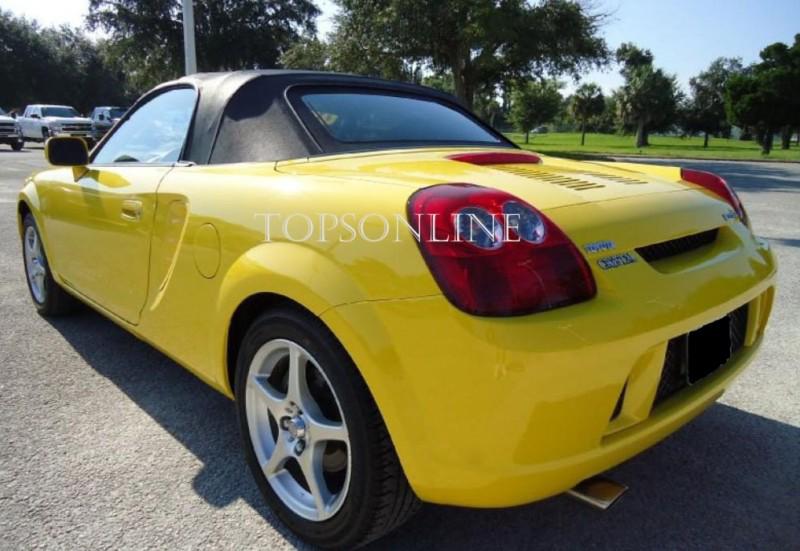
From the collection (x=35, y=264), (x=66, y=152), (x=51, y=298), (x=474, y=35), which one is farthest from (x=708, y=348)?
(x=474, y=35)

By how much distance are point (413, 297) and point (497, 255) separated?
0.23m

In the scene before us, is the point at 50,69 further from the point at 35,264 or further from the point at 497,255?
the point at 497,255

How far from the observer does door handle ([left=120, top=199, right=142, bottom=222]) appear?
2529mm

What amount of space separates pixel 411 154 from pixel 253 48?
31.8 m

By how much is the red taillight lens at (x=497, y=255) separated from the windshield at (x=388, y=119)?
0.94m

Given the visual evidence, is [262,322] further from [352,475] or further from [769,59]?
[769,59]

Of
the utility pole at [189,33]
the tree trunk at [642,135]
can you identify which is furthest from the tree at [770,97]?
the utility pole at [189,33]

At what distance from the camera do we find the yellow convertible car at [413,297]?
1482 mm

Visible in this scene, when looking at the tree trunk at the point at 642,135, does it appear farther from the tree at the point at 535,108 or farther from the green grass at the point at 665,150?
the tree at the point at 535,108

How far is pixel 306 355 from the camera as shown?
179 centimetres

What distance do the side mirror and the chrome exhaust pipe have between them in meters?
2.82

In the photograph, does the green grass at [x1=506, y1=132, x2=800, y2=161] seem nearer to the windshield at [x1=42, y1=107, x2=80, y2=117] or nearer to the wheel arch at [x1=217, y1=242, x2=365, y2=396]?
the windshield at [x1=42, y1=107, x2=80, y2=117]


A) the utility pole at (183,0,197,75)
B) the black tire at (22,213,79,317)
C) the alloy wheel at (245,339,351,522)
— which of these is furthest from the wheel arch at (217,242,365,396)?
the utility pole at (183,0,197,75)

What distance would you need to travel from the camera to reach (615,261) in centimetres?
164
